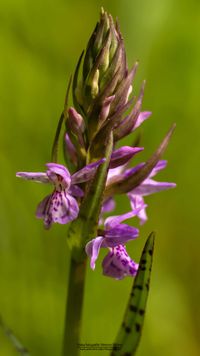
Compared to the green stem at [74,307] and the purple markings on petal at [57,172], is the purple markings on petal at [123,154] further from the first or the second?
the green stem at [74,307]

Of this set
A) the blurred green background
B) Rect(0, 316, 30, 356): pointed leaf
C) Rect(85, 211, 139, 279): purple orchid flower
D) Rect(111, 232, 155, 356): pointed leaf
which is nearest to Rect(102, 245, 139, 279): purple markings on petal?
Rect(85, 211, 139, 279): purple orchid flower

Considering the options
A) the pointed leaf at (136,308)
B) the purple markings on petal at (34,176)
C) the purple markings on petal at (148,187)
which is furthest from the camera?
the purple markings on petal at (148,187)

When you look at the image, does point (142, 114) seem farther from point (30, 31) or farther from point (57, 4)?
point (57, 4)

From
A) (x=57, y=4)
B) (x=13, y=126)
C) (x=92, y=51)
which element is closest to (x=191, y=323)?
(x=13, y=126)

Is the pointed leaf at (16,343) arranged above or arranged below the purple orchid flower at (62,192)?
below

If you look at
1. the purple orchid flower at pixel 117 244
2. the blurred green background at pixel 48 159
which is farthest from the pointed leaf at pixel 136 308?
the blurred green background at pixel 48 159

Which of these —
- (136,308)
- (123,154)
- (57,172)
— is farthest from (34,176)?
(136,308)

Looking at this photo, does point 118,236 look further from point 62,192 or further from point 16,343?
point 16,343
